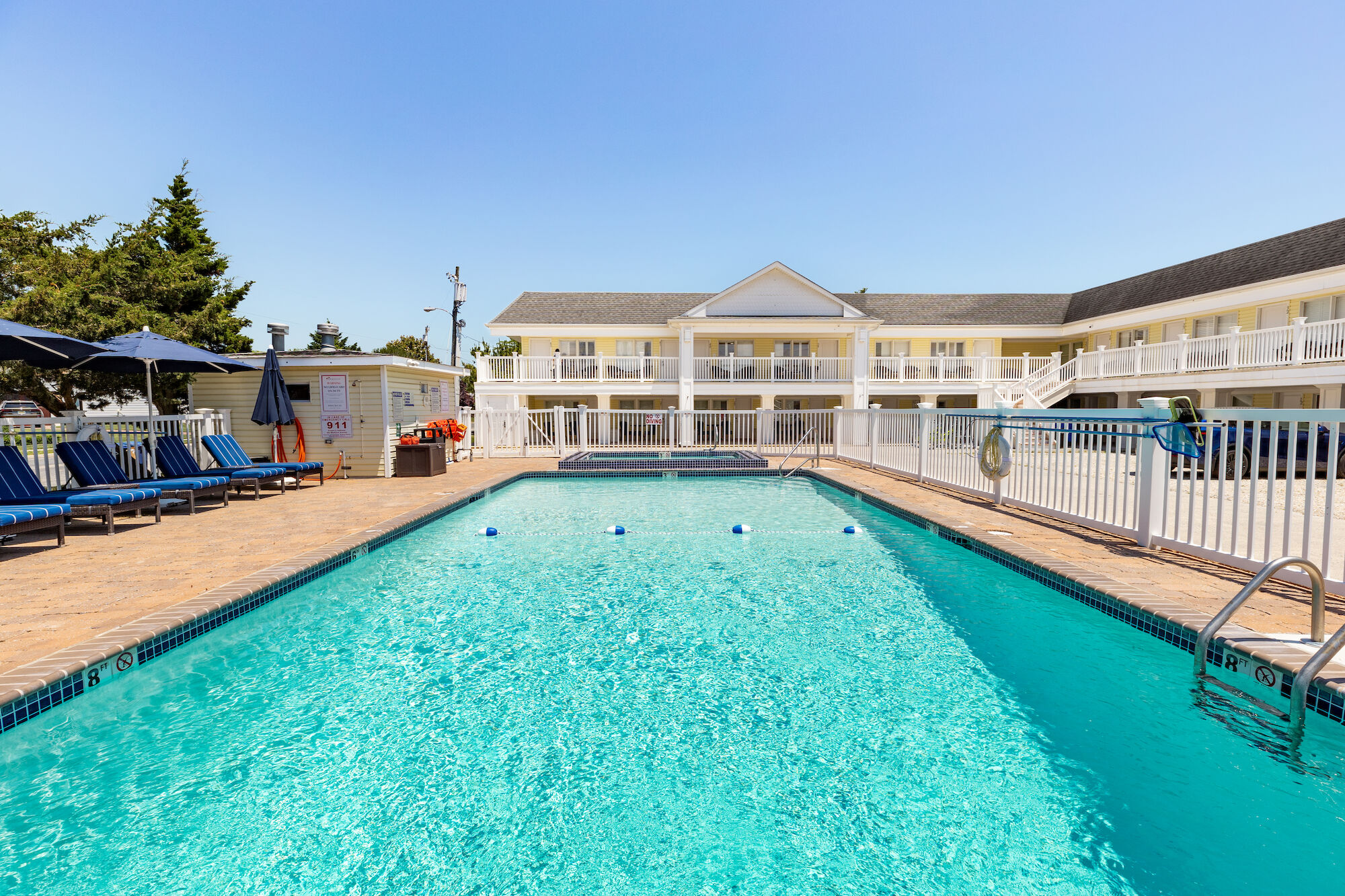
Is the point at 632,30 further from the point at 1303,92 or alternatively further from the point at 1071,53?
the point at 1303,92

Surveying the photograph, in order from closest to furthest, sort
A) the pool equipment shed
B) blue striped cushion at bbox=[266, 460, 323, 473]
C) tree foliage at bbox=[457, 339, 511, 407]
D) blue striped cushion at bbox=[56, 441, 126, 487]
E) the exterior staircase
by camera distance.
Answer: blue striped cushion at bbox=[56, 441, 126, 487]
blue striped cushion at bbox=[266, 460, 323, 473]
the pool equipment shed
the exterior staircase
tree foliage at bbox=[457, 339, 511, 407]

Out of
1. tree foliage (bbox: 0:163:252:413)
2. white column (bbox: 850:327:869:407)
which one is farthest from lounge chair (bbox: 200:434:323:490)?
white column (bbox: 850:327:869:407)

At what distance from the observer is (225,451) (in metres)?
11.0

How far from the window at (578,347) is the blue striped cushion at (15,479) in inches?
900

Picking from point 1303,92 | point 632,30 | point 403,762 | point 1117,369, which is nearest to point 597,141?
point 632,30

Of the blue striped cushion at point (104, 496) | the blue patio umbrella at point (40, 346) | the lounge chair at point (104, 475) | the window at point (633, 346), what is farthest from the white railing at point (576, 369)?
the blue striped cushion at point (104, 496)

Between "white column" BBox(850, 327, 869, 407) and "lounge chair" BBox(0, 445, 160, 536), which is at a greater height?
A: "white column" BBox(850, 327, 869, 407)

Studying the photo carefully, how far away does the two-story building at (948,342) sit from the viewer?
18.6m

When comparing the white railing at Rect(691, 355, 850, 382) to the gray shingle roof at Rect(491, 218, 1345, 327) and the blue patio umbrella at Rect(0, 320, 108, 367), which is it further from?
the blue patio umbrella at Rect(0, 320, 108, 367)

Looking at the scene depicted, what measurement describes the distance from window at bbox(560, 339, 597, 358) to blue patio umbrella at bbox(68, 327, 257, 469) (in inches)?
756

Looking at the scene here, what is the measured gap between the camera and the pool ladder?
2.92 metres

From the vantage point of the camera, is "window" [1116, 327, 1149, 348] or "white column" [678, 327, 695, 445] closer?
"window" [1116, 327, 1149, 348]

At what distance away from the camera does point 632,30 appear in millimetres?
15664

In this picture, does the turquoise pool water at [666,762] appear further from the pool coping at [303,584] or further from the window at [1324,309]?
the window at [1324,309]
